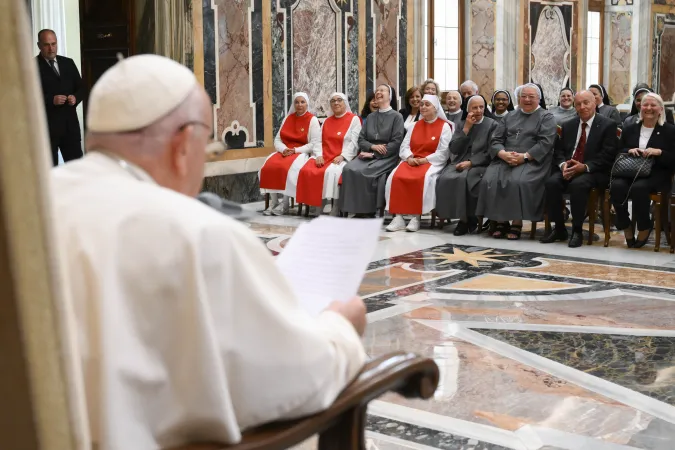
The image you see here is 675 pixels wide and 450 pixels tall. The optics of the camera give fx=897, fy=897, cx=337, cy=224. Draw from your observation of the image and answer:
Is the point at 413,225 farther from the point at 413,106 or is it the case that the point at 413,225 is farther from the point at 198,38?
the point at 198,38

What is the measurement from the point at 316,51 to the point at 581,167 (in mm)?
4977

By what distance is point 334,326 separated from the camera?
1587 millimetres

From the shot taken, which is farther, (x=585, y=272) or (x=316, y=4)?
(x=316, y=4)

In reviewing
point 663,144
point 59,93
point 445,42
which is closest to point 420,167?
point 663,144

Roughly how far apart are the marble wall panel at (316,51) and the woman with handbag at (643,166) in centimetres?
500

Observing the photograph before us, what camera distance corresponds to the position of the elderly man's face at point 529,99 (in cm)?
812

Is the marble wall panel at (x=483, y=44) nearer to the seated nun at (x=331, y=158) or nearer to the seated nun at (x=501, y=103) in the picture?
the seated nun at (x=331, y=158)

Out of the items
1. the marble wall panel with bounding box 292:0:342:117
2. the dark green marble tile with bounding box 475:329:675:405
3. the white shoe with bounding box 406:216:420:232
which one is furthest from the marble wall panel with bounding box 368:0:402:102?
the dark green marble tile with bounding box 475:329:675:405

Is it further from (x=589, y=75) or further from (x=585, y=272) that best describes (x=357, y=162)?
(x=589, y=75)

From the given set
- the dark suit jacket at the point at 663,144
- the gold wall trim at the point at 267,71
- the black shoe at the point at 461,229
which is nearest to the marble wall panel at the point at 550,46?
the gold wall trim at the point at 267,71

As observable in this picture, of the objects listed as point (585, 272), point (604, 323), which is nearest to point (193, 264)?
point (604, 323)

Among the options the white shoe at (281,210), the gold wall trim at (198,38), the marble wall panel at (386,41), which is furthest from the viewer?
the marble wall panel at (386,41)

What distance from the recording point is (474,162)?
8391 mm

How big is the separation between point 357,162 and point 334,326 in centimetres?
758
